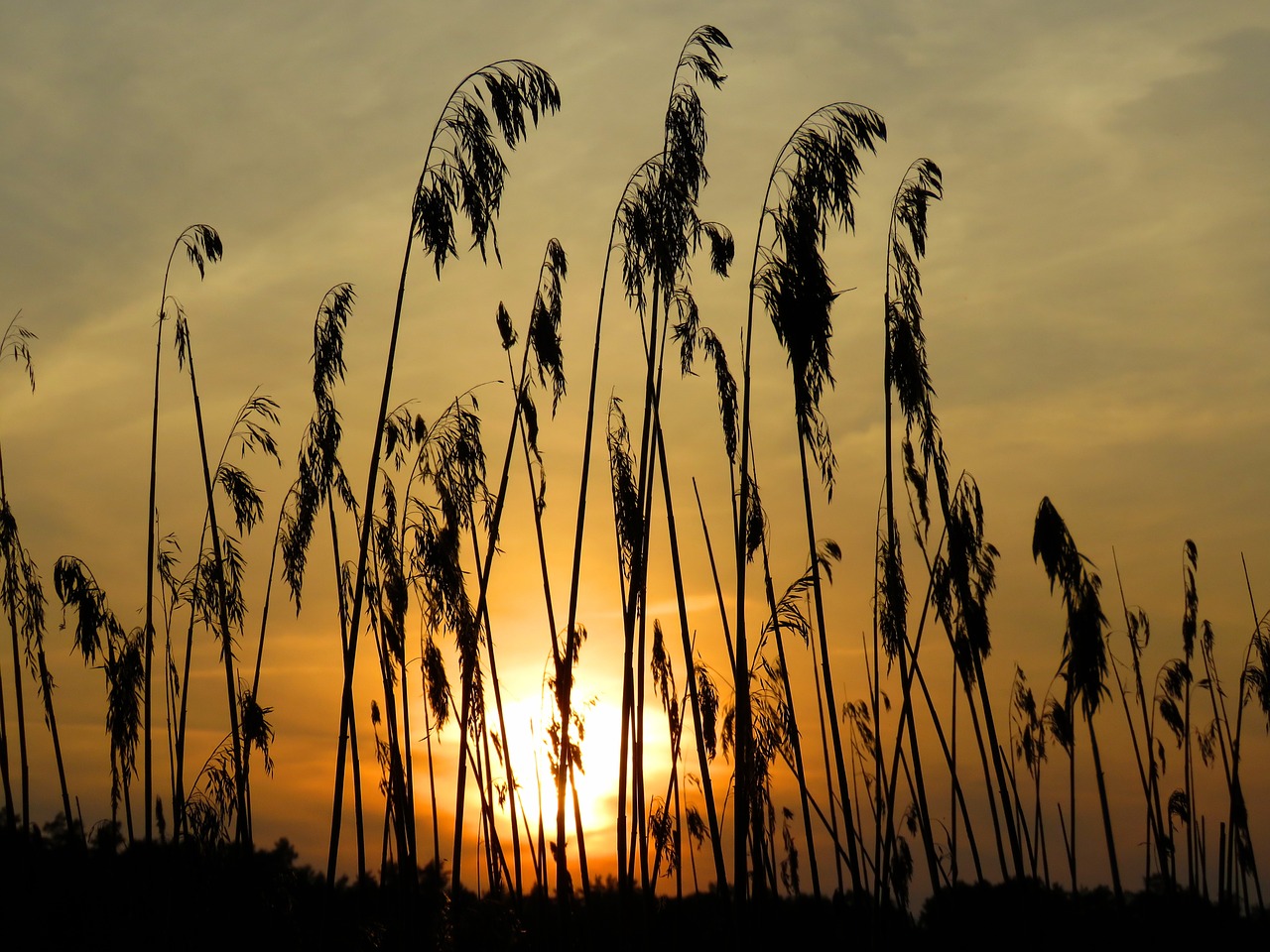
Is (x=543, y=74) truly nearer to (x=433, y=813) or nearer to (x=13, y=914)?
(x=433, y=813)

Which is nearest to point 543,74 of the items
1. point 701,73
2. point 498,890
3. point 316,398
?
point 701,73

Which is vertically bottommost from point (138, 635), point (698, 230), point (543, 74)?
point (138, 635)

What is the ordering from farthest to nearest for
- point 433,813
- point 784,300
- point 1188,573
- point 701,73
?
point 1188,573, point 433,813, point 701,73, point 784,300

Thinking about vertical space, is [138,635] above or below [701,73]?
below

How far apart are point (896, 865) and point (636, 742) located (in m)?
7.96

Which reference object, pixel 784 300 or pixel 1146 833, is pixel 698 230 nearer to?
pixel 784 300

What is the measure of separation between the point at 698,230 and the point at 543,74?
134cm

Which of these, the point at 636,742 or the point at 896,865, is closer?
the point at 636,742

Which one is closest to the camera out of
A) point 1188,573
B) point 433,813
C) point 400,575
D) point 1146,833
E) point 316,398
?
point 316,398

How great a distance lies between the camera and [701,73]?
6812 mm

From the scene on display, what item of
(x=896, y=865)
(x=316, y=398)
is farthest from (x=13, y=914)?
(x=896, y=865)

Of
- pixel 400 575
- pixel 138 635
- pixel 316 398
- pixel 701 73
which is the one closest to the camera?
pixel 701 73

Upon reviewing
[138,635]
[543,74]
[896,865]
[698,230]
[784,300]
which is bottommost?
[896,865]

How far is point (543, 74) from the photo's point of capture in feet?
21.5
